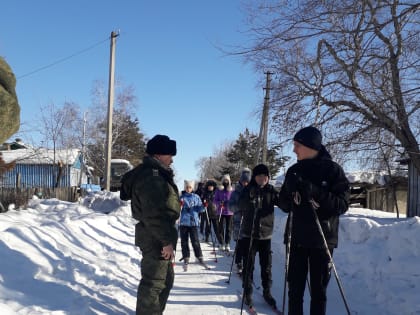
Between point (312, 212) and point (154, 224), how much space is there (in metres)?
1.57

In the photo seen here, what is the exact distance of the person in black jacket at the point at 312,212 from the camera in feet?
12.3

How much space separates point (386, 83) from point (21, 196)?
13.9 meters

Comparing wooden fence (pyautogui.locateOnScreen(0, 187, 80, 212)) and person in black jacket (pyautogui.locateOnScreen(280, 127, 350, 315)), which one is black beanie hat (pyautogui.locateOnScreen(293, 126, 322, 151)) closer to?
person in black jacket (pyautogui.locateOnScreen(280, 127, 350, 315))

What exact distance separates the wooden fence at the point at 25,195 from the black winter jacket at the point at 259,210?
33.4 feet

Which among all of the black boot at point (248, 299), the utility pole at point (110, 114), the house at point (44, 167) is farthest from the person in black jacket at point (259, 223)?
the house at point (44, 167)

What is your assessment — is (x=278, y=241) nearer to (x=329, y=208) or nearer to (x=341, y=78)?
(x=341, y=78)

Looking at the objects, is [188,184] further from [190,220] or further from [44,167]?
[44,167]

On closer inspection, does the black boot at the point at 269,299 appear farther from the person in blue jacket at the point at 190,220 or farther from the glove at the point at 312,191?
the person in blue jacket at the point at 190,220

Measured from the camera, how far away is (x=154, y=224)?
3.87 m

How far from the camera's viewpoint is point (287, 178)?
394cm

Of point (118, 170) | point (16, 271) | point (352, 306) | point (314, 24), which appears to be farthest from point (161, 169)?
point (118, 170)

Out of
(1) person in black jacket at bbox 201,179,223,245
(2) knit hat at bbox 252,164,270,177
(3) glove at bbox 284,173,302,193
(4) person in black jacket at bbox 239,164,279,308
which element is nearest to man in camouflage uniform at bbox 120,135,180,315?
(3) glove at bbox 284,173,302,193

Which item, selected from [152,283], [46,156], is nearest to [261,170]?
[152,283]

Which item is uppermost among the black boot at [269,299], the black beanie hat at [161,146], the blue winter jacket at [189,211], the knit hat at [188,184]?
the black beanie hat at [161,146]
